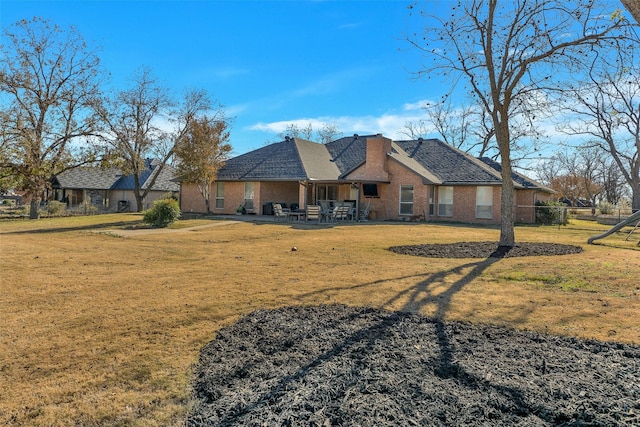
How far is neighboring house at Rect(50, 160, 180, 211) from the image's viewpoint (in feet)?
138

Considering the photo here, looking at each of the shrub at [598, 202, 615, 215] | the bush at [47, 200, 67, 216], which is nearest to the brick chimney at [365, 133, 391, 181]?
the shrub at [598, 202, 615, 215]

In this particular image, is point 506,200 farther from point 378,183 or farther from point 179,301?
point 378,183

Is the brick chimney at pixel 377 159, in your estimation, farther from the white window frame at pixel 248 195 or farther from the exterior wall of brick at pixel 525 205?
the exterior wall of brick at pixel 525 205

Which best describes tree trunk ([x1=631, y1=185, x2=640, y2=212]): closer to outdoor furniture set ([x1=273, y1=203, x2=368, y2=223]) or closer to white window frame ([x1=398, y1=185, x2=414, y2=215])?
white window frame ([x1=398, y1=185, x2=414, y2=215])

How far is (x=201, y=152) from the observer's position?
27.0m

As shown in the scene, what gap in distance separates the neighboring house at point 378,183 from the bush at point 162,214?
8735 millimetres

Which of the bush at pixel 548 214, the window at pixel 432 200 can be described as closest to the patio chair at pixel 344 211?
the window at pixel 432 200

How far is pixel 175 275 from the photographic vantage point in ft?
26.4

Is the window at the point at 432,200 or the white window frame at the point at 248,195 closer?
the window at the point at 432,200

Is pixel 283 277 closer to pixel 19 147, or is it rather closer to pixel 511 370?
pixel 511 370

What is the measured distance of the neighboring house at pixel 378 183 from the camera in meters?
25.0

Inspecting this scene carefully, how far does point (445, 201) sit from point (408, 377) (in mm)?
23967

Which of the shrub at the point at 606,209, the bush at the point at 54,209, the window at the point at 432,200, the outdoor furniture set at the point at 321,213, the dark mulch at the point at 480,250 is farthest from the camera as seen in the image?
the shrub at the point at 606,209

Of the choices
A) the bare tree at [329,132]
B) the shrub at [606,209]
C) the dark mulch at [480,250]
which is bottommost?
the dark mulch at [480,250]
